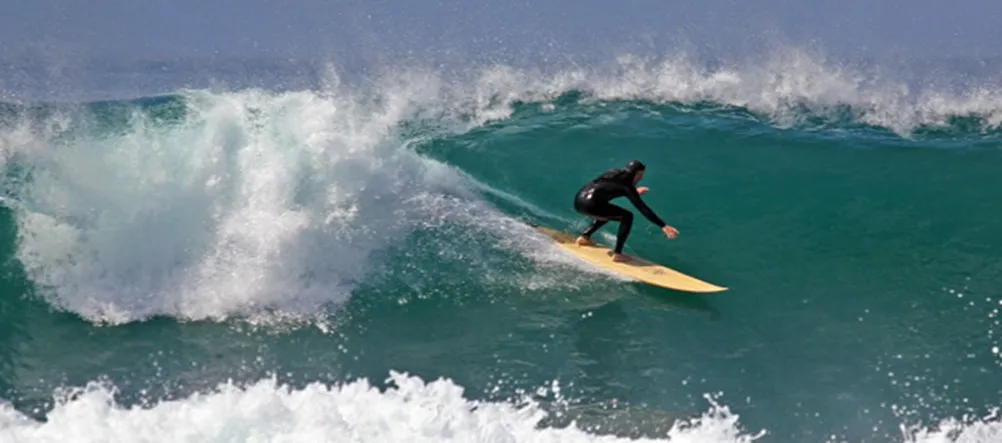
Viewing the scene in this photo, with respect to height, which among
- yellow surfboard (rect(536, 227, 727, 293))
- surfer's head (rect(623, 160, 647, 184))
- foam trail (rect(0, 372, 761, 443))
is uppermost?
surfer's head (rect(623, 160, 647, 184))

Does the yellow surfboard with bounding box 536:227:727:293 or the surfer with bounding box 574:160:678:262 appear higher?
the surfer with bounding box 574:160:678:262

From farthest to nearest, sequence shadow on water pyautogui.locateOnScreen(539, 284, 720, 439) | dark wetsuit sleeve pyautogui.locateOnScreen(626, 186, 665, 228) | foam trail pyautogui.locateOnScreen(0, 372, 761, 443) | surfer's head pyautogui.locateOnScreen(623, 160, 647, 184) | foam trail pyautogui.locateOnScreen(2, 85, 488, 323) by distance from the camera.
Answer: surfer's head pyautogui.locateOnScreen(623, 160, 647, 184) < dark wetsuit sleeve pyautogui.locateOnScreen(626, 186, 665, 228) < foam trail pyautogui.locateOnScreen(2, 85, 488, 323) < shadow on water pyautogui.locateOnScreen(539, 284, 720, 439) < foam trail pyautogui.locateOnScreen(0, 372, 761, 443)

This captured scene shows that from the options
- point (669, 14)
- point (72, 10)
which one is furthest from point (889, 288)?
point (72, 10)

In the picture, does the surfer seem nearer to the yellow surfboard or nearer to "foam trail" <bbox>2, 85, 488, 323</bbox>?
the yellow surfboard

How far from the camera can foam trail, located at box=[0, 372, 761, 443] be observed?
680 cm

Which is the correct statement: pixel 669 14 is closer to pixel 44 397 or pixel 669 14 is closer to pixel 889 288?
pixel 889 288

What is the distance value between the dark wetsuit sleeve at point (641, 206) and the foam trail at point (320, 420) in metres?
2.52

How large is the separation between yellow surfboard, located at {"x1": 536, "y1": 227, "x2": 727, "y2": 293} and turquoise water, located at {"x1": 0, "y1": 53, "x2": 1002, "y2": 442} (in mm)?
110

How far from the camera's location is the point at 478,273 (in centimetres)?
1010

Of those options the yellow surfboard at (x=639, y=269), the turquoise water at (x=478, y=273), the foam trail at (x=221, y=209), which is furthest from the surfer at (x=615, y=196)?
the foam trail at (x=221, y=209)

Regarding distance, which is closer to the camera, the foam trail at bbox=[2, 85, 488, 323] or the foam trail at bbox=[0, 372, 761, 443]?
the foam trail at bbox=[0, 372, 761, 443]

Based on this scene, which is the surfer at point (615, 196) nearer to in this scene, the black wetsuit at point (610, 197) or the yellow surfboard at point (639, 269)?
the black wetsuit at point (610, 197)

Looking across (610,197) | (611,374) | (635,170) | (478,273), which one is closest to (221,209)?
(478,273)

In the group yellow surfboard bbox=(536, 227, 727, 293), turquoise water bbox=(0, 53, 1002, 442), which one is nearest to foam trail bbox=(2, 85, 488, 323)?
turquoise water bbox=(0, 53, 1002, 442)
